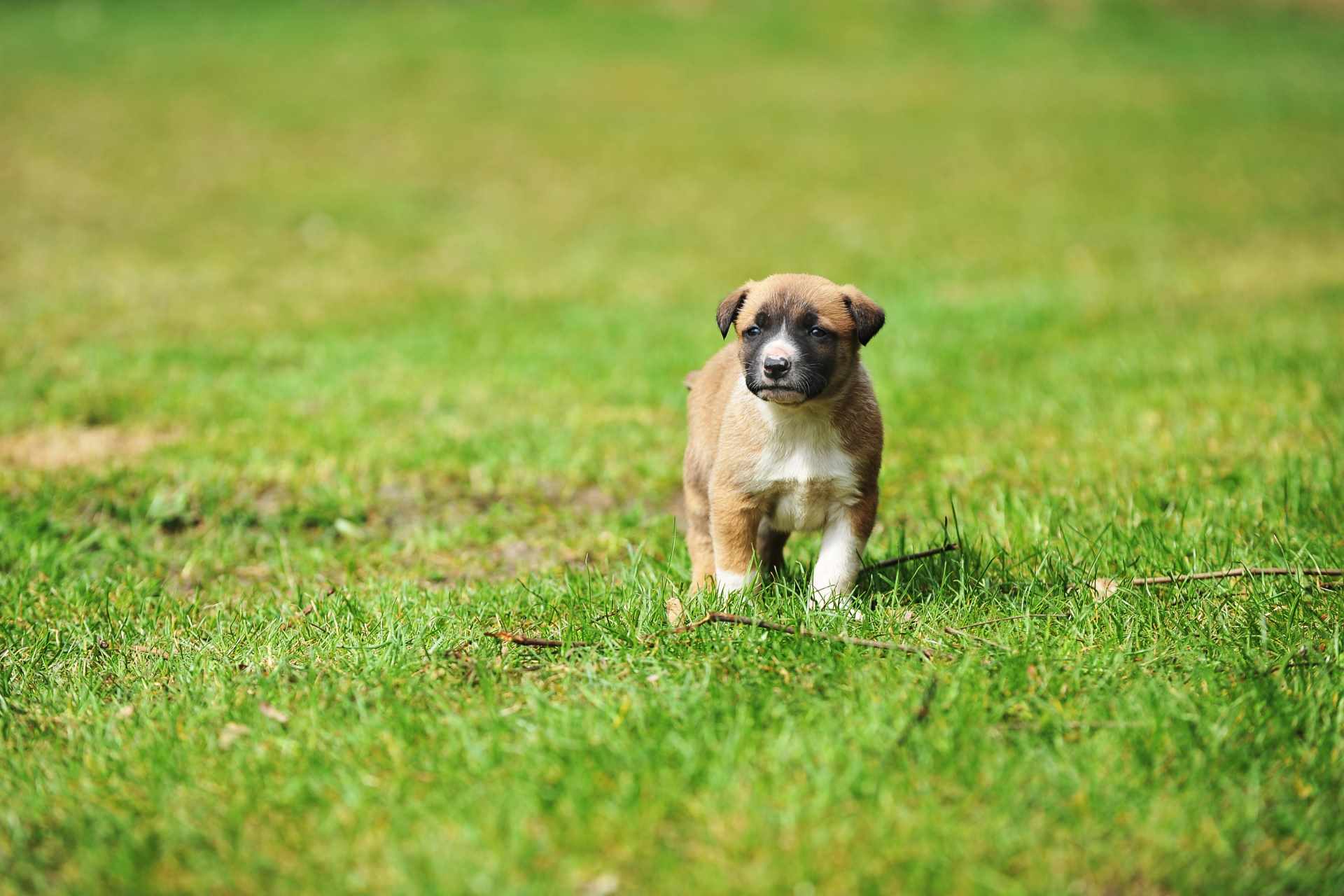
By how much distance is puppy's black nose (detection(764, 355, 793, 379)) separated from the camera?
3.53 meters

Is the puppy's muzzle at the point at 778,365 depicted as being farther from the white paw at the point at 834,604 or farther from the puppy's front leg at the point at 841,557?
the white paw at the point at 834,604

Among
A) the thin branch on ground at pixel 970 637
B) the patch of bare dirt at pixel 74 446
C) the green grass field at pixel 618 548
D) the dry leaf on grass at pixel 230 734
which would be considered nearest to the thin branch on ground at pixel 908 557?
the green grass field at pixel 618 548

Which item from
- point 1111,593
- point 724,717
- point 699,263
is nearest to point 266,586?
point 724,717

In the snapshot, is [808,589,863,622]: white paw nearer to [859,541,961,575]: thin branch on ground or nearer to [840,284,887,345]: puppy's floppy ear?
[859,541,961,575]: thin branch on ground

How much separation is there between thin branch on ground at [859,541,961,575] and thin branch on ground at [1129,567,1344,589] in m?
0.62

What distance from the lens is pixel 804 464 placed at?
3.78 m

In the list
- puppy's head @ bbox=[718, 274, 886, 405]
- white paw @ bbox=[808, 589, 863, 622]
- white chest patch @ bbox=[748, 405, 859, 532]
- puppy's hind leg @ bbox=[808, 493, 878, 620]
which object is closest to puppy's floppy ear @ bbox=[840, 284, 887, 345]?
puppy's head @ bbox=[718, 274, 886, 405]

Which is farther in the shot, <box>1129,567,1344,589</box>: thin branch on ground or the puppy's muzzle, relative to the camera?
<box>1129,567,1344,589</box>: thin branch on ground

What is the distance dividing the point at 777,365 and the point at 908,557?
99 cm

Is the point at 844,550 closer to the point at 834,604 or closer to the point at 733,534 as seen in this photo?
the point at 834,604

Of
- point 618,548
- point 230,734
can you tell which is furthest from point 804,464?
point 230,734

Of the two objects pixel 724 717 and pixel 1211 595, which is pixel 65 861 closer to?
pixel 724 717

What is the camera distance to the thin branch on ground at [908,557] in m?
4.13

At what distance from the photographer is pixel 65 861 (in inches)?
104
